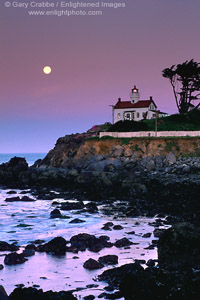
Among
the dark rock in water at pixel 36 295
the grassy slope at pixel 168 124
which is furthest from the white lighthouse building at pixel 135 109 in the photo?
the dark rock in water at pixel 36 295

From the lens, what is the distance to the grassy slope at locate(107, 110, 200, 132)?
64.6 metres

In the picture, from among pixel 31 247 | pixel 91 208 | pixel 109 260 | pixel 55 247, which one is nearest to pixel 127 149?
pixel 91 208

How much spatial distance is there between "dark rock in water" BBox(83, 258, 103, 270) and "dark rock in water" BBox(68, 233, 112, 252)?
219cm

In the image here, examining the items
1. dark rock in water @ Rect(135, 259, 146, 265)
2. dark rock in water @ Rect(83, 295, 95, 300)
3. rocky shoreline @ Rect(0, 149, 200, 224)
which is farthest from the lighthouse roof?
dark rock in water @ Rect(83, 295, 95, 300)

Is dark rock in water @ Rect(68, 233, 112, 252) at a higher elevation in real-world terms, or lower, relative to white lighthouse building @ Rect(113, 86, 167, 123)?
lower

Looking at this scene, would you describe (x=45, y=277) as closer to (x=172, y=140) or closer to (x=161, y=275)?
(x=161, y=275)

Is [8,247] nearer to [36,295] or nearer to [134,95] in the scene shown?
[36,295]

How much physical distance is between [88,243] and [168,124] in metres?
53.5

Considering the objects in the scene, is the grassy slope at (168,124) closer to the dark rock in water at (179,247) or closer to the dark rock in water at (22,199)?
the dark rock in water at (22,199)

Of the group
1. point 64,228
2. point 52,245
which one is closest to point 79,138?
point 64,228

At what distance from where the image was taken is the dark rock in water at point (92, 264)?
1434 cm

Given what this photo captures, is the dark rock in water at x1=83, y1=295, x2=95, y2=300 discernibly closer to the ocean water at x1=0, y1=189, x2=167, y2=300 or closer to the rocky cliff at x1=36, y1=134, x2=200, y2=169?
the ocean water at x1=0, y1=189, x2=167, y2=300

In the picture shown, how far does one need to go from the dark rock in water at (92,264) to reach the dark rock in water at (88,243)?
219cm

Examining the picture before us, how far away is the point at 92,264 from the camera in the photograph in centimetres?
1441
